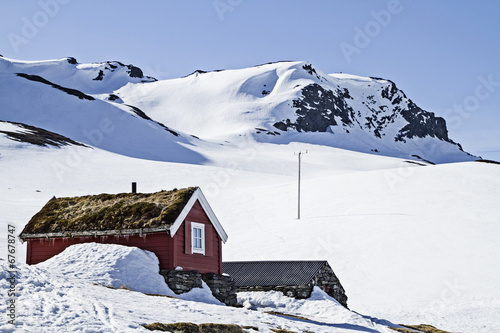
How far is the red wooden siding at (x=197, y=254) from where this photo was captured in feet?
74.9

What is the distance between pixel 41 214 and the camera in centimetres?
2502

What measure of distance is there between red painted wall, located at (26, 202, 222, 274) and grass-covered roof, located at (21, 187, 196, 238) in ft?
1.39

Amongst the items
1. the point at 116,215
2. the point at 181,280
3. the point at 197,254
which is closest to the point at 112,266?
the point at 181,280

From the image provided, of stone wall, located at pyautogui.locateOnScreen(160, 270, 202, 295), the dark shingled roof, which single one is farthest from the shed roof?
the dark shingled roof

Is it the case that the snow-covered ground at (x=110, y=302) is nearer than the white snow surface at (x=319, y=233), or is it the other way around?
the snow-covered ground at (x=110, y=302)

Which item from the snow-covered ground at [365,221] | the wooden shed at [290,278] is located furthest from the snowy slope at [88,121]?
the wooden shed at [290,278]

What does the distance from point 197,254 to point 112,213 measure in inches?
144

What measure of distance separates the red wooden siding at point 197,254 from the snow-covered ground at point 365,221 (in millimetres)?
5233

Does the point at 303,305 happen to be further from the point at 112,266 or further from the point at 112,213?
the point at 112,266

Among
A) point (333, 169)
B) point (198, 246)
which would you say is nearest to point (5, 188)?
point (198, 246)

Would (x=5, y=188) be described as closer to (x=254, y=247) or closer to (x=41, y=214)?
(x=254, y=247)

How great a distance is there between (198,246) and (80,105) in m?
114

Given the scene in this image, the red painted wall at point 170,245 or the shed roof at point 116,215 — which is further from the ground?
the shed roof at point 116,215
